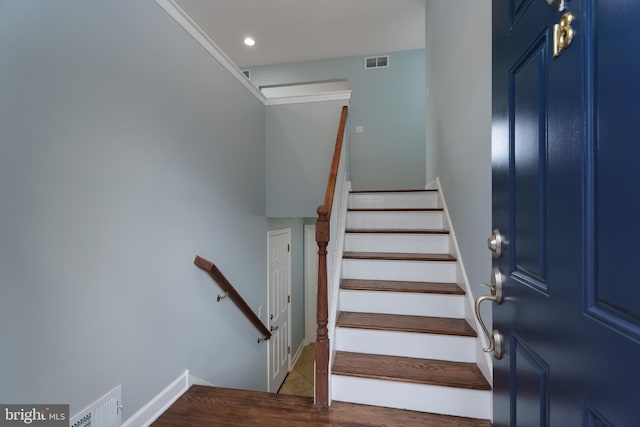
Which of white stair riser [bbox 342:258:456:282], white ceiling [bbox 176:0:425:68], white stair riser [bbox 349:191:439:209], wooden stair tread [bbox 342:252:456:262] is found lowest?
white stair riser [bbox 342:258:456:282]

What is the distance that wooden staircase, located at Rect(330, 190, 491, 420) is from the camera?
152 centimetres

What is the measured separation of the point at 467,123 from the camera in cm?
189

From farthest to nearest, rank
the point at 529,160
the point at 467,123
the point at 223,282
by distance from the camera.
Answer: the point at 223,282, the point at 467,123, the point at 529,160

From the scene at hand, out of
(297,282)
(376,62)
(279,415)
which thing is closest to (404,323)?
(279,415)

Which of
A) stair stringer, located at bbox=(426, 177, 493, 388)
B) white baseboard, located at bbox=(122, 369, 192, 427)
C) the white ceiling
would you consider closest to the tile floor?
white baseboard, located at bbox=(122, 369, 192, 427)

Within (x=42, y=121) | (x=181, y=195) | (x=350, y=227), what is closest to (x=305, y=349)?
(x=350, y=227)

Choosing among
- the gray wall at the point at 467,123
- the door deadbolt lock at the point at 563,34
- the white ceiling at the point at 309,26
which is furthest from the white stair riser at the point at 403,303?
the white ceiling at the point at 309,26

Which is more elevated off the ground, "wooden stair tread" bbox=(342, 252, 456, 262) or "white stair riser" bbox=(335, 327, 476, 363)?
"wooden stair tread" bbox=(342, 252, 456, 262)

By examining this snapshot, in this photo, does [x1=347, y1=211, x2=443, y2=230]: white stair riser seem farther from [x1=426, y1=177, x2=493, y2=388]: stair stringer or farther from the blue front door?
the blue front door

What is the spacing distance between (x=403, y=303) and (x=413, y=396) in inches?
23.4

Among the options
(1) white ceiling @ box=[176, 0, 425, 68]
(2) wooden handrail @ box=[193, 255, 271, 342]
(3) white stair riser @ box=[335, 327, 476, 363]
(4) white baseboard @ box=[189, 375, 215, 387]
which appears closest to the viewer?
(3) white stair riser @ box=[335, 327, 476, 363]

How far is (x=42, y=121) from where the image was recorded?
1.09 m

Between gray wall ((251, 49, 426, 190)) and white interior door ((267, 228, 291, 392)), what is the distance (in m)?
1.74

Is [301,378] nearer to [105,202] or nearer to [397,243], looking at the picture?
[397,243]
